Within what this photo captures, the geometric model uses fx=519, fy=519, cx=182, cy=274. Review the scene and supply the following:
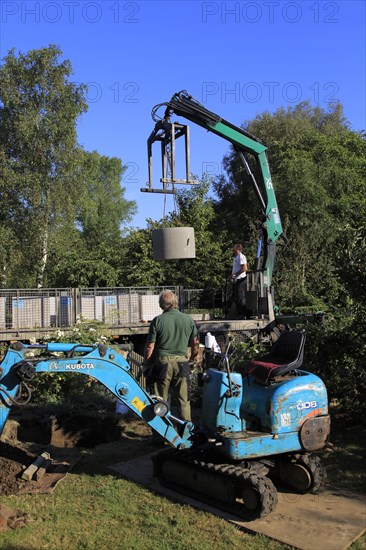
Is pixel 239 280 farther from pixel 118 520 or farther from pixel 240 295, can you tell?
pixel 118 520

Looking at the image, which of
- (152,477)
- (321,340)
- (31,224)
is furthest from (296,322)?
(31,224)

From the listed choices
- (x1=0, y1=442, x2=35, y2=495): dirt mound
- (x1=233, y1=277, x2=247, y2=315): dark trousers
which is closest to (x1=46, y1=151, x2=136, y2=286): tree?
(x1=233, y1=277, x2=247, y2=315): dark trousers

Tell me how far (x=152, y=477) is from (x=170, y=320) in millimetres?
1709

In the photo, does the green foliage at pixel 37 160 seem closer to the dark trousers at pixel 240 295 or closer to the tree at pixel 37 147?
the tree at pixel 37 147

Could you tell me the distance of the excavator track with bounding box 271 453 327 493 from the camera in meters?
5.05

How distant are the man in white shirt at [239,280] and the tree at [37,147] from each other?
48.2ft

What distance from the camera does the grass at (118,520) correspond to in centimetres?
418

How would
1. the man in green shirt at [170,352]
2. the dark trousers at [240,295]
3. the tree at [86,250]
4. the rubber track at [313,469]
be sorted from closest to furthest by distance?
the rubber track at [313,469]
the man in green shirt at [170,352]
the dark trousers at [240,295]
the tree at [86,250]

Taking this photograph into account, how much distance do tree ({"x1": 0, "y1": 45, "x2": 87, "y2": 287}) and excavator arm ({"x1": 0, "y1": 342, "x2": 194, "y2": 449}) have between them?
20783mm

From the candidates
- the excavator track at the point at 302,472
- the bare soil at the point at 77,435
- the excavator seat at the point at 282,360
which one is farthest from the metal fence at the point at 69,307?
the excavator track at the point at 302,472

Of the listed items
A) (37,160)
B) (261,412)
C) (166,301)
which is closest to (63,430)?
(166,301)

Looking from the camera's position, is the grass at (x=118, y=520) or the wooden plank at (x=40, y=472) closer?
the grass at (x=118, y=520)

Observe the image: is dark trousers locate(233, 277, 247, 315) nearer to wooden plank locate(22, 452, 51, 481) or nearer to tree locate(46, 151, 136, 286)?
wooden plank locate(22, 452, 51, 481)

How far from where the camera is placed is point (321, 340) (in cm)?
748
